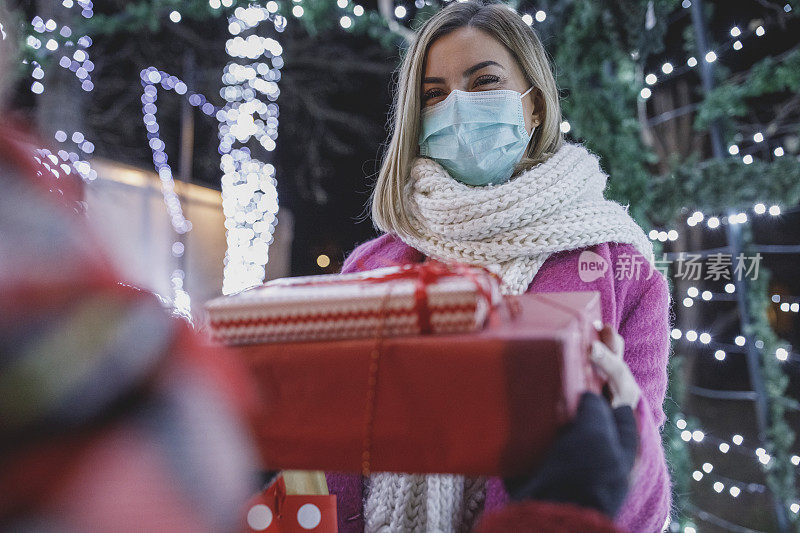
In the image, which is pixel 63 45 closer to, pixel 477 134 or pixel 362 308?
pixel 477 134

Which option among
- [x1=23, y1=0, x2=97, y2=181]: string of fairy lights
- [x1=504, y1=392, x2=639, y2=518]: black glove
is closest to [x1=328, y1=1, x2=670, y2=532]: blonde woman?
[x1=504, y1=392, x2=639, y2=518]: black glove

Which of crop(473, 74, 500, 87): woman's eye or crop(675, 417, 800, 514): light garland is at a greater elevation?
crop(473, 74, 500, 87): woman's eye

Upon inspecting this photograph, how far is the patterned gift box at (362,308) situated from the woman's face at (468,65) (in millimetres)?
684

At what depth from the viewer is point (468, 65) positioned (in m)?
1.20

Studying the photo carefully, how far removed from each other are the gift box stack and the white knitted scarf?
40 centimetres

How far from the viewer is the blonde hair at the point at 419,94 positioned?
4.03 feet

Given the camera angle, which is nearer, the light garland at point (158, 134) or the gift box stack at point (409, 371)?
the gift box stack at point (409, 371)

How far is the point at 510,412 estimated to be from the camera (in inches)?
21.8

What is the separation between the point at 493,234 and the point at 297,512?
1.98ft

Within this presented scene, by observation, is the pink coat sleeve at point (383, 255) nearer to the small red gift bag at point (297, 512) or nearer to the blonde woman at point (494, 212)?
the blonde woman at point (494, 212)

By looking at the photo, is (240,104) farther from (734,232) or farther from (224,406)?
(224,406)

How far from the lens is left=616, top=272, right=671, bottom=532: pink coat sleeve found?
0.74m

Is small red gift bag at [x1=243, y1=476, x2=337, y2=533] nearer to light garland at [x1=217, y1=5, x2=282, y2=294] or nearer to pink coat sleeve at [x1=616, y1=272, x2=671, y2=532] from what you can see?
pink coat sleeve at [x1=616, y1=272, x2=671, y2=532]

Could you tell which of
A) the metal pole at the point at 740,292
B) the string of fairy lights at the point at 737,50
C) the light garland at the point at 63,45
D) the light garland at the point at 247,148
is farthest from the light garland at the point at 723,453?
the light garland at the point at 63,45
